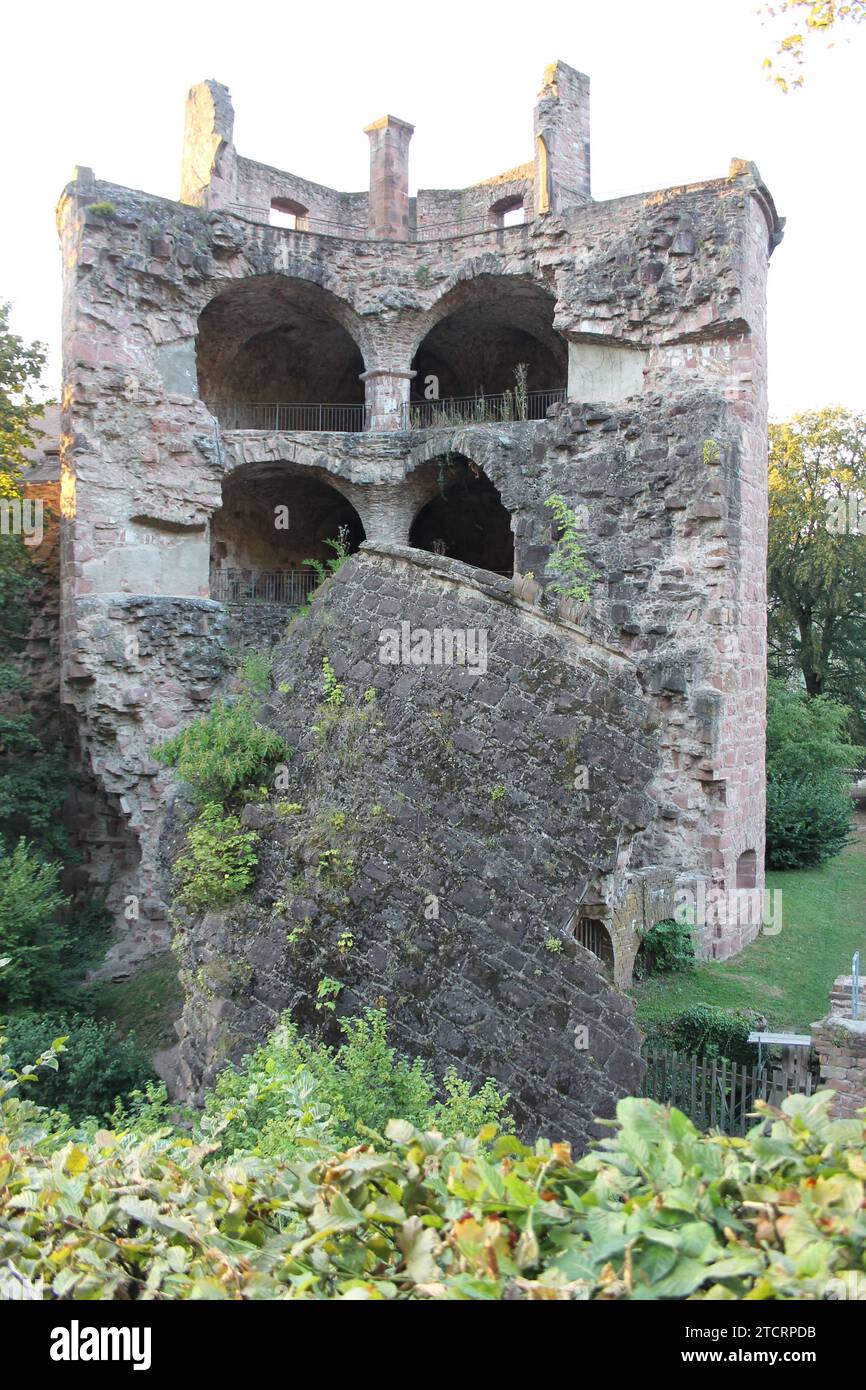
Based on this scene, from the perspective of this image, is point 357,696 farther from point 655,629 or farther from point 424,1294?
point 655,629

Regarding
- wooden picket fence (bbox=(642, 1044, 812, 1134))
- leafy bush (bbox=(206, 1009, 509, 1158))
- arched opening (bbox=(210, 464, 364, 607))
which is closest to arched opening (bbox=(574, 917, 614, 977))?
wooden picket fence (bbox=(642, 1044, 812, 1134))

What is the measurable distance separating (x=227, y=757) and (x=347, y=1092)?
10.3 feet

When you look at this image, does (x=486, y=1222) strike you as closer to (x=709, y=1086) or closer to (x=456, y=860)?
(x=456, y=860)

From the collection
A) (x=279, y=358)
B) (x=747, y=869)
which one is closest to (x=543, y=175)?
(x=279, y=358)

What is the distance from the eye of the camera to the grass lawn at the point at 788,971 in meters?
12.7

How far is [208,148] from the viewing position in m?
19.5

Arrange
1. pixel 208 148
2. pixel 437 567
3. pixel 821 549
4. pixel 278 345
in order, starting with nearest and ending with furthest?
pixel 437 567, pixel 208 148, pixel 278 345, pixel 821 549

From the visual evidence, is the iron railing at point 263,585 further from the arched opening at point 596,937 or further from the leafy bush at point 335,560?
the arched opening at point 596,937

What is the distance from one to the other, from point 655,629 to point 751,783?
3240mm

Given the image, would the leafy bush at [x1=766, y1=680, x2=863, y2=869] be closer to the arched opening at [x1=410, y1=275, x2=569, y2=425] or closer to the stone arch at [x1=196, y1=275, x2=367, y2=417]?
the arched opening at [x1=410, y1=275, x2=569, y2=425]

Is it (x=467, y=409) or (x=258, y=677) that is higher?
(x=467, y=409)

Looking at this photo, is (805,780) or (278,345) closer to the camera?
(278,345)

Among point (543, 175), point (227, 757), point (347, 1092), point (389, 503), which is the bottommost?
point (347, 1092)

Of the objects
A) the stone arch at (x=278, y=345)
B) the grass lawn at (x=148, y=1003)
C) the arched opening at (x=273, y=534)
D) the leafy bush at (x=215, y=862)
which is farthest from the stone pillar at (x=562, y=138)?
the leafy bush at (x=215, y=862)
